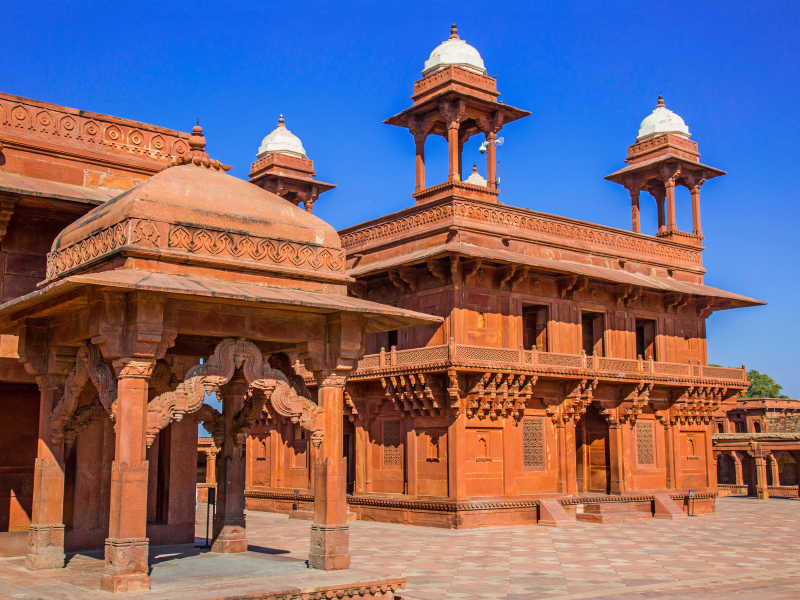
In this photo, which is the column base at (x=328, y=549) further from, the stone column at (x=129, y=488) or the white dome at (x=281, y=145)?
the white dome at (x=281, y=145)

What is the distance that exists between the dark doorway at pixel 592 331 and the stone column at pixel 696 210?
6.38 metres

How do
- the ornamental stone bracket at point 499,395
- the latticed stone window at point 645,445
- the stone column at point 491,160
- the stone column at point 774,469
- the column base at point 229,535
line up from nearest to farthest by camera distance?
the column base at point 229,535 → the ornamental stone bracket at point 499,395 → the stone column at point 491,160 → the latticed stone window at point 645,445 → the stone column at point 774,469

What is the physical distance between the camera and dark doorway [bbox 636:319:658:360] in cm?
2862

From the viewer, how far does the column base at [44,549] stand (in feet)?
36.4

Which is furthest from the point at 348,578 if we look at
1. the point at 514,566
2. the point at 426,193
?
the point at 426,193

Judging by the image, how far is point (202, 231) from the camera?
35.1 feet

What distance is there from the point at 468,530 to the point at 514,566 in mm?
6405

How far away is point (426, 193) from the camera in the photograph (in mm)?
25422

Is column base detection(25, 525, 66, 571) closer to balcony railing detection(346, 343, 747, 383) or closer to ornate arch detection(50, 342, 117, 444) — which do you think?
ornate arch detection(50, 342, 117, 444)

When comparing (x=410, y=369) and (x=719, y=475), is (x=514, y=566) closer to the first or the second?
(x=410, y=369)

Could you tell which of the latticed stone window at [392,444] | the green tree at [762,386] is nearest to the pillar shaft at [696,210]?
the latticed stone window at [392,444]

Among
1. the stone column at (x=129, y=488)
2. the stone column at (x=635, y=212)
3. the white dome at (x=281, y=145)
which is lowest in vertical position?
the stone column at (x=129, y=488)

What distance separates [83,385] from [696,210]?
2529 centimetres

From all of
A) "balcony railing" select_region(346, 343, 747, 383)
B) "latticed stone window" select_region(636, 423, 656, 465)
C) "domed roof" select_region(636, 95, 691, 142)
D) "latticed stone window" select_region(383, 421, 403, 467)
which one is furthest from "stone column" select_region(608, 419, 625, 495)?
"domed roof" select_region(636, 95, 691, 142)
